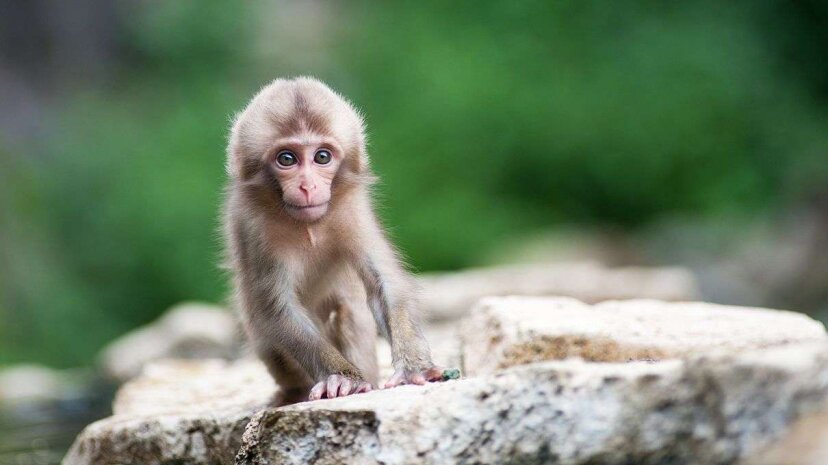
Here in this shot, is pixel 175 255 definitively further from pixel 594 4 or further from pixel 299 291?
pixel 299 291

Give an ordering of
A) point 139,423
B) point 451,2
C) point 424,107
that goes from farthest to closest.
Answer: point 451,2, point 424,107, point 139,423

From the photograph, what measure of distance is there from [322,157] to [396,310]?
0.68 meters

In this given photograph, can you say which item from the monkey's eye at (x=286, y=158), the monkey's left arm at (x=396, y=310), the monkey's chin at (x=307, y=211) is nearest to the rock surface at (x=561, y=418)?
the monkey's left arm at (x=396, y=310)

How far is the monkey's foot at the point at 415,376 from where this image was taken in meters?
4.62

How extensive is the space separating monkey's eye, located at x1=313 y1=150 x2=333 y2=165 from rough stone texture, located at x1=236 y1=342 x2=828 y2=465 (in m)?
1.38

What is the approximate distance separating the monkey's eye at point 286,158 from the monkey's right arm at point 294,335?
472mm

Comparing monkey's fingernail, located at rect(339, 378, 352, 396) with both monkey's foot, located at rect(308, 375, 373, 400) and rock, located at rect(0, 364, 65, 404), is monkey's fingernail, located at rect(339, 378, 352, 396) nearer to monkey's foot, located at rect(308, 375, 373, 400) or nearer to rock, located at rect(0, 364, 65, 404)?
monkey's foot, located at rect(308, 375, 373, 400)

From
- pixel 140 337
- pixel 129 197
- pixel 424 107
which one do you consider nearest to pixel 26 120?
pixel 129 197

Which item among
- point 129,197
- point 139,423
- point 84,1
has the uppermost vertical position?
point 84,1

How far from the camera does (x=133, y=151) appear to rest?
14211mm

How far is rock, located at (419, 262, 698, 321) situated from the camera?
9.34m

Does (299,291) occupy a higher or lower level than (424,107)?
lower

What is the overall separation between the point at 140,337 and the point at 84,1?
28.4 feet

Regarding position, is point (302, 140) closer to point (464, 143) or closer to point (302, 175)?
point (302, 175)
